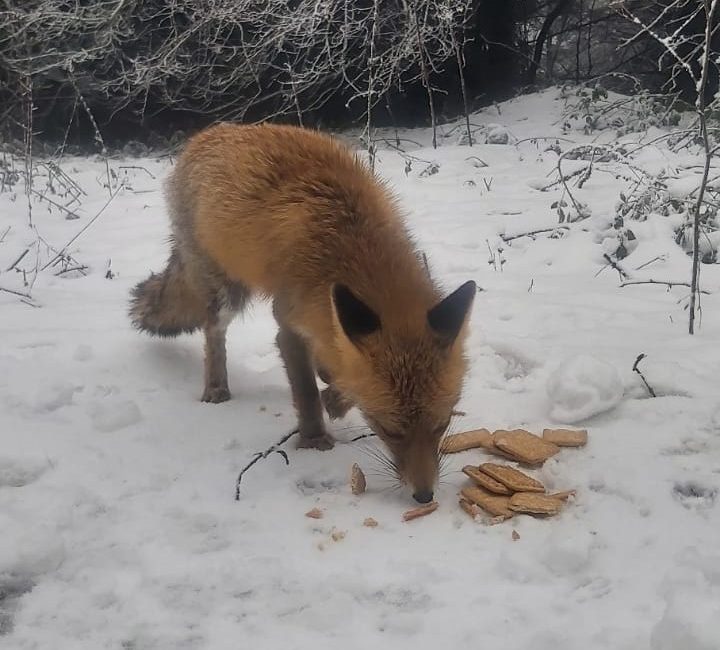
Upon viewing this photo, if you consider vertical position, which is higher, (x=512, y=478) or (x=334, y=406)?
(x=512, y=478)

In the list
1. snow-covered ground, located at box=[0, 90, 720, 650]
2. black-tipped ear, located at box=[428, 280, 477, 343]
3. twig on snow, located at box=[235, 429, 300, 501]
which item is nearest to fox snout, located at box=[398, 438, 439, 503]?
snow-covered ground, located at box=[0, 90, 720, 650]

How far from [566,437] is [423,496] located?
0.82 meters

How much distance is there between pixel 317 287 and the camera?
331 cm

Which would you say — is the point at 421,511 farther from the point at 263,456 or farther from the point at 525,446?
the point at 263,456

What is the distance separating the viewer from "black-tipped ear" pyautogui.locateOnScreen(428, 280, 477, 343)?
9.33 feet

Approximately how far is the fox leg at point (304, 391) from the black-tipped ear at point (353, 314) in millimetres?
877

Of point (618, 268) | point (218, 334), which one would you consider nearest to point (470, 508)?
point (218, 334)

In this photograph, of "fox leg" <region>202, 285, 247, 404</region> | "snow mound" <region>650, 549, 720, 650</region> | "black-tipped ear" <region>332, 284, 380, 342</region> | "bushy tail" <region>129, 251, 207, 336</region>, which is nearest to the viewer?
"snow mound" <region>650, 549, 720, 650</region>

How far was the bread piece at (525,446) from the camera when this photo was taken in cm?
319

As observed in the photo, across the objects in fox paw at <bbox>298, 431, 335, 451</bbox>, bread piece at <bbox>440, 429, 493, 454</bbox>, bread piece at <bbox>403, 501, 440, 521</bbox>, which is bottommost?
fox paw at <bbox>298, 431, 335, 451</bbox>

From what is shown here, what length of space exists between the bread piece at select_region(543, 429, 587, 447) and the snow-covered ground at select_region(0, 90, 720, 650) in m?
0.05

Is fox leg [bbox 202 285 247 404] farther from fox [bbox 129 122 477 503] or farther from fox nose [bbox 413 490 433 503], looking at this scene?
fox nose [bbox 413 490 433 503]

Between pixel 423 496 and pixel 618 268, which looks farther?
pixel 618 268

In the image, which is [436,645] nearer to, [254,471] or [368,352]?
[368,352]
